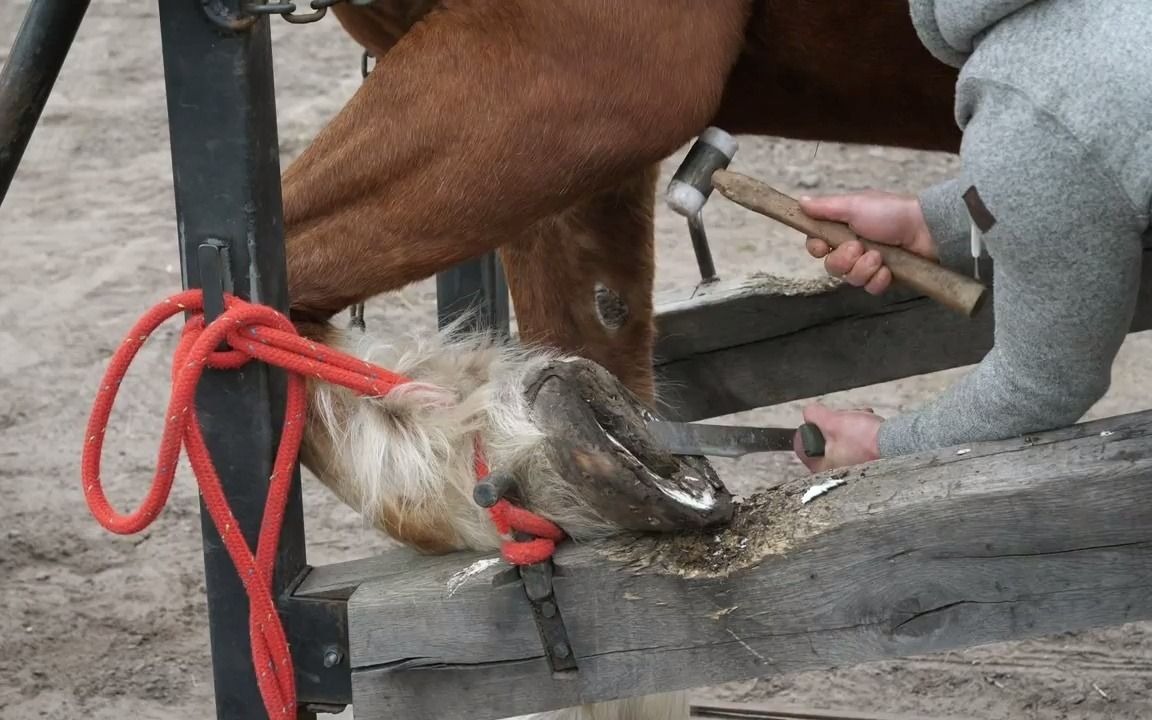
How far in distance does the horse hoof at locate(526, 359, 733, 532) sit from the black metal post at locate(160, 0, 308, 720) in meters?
0.24

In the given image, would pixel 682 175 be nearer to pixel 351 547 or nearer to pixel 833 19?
pixel 833 19

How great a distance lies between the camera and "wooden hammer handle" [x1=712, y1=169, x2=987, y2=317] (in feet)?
4.33

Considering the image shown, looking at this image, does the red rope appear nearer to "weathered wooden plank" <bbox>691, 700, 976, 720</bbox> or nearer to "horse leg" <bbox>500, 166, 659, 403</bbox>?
"horse leg" <bbox>500, 166, 659, 403</bbox>

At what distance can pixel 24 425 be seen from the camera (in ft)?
9.86

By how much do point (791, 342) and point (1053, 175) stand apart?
99 centimetres

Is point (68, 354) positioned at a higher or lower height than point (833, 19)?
lower

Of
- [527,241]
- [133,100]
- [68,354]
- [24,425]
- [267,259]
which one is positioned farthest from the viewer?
[133,100]

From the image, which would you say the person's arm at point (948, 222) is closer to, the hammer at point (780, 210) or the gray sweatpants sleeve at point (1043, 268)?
the hammer at point (780, 210)

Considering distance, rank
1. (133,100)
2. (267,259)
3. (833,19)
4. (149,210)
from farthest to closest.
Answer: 1. (133,100)
2. (149,210)
3. (833,19)
4. (267,259)

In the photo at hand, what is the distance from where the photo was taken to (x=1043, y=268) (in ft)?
3.56

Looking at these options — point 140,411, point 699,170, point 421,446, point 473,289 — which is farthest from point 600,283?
point 140,411

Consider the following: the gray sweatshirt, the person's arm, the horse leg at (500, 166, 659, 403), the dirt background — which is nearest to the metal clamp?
the gray sweatshirt

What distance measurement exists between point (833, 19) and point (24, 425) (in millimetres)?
2114

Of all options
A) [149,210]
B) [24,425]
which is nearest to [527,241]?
[24,425]
